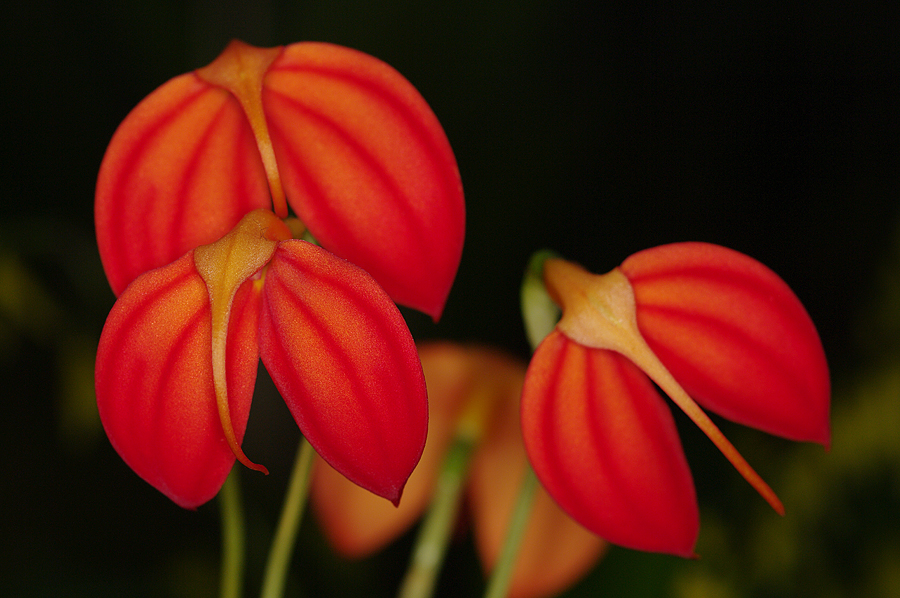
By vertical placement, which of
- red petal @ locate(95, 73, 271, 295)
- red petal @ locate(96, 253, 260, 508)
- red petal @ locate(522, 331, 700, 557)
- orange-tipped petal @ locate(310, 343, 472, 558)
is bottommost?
orange-tipped petal @ locate(310, 343, 472, 558)

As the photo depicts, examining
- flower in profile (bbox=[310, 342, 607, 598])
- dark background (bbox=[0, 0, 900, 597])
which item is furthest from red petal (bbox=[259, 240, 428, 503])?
dark background (bbox=[0, 0, 900, 597])

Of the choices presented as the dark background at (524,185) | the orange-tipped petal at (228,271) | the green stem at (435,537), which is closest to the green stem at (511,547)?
the green stem at (435,537)

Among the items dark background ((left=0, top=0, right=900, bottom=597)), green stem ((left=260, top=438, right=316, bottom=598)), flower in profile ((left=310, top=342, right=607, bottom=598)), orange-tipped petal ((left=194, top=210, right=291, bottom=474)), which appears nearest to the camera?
orange-tipped petal ((left=194, top=210, right=291, bottom=474))

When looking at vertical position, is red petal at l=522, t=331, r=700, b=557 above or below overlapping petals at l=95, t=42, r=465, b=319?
below

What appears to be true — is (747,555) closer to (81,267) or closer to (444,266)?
(444,266)

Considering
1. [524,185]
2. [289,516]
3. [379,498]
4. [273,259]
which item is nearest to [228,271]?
[273,259]

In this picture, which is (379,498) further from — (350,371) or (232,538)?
(350,371)

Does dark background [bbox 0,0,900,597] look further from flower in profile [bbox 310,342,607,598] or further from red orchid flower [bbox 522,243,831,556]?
red orchid flower [bbox 522,243,831,556]
